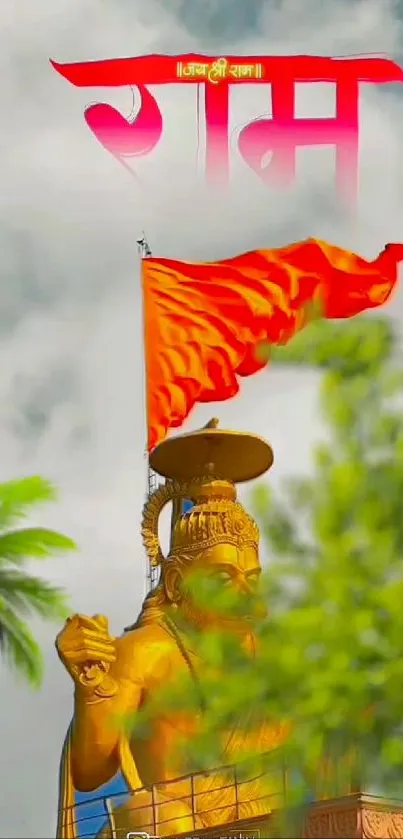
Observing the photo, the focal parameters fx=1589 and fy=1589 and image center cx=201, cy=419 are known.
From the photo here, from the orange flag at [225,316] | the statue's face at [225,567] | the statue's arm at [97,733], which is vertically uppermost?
the orange flag at [225,316]

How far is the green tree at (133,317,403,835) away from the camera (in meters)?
9.11

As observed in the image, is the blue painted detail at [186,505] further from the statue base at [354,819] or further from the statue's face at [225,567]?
the statue base at [354,819]

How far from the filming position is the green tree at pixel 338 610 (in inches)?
359

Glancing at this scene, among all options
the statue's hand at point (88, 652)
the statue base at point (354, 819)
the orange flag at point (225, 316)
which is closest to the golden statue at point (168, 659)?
the statue's hand at point (88, 652)

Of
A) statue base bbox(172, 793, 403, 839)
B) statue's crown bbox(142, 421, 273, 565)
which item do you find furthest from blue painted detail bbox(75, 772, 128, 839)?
statue base bbox(172, 793, 403, 839)

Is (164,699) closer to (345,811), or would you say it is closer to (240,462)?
(345,811)

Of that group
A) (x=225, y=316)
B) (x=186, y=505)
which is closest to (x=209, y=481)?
(x=186, y=505)

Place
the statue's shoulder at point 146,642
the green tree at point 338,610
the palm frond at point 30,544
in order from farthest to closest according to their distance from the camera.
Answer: the statue's shoulder at point 146,642, the palm frond at point 30,544, the green tree at point 338,610

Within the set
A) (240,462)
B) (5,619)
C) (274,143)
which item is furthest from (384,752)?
(274,143)

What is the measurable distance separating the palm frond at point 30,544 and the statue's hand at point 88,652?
2.28 meters

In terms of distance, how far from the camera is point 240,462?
53.0 feet

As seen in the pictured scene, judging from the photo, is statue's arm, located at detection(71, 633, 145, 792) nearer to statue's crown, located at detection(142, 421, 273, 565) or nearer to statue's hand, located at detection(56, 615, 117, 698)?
statue's hand, located at detection(56, 615, 117, 698)

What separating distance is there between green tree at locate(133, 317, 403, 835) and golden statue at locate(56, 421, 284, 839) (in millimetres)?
3359

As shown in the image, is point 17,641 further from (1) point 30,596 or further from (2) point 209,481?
(2) point 209,481
